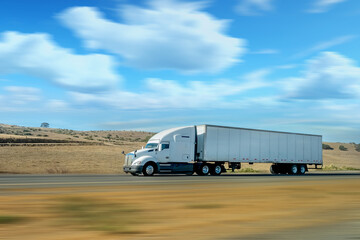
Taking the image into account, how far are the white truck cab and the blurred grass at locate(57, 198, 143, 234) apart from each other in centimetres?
1999

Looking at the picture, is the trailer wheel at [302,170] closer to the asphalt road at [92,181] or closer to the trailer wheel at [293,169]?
the trailer wheel at [293,169]

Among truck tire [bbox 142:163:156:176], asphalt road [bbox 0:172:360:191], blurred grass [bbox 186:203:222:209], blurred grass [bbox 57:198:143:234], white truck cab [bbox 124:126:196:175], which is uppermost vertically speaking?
white truck cab [bbox 124:126:196:175]

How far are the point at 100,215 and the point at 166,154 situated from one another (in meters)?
23.7

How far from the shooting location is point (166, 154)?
3153 centimetres

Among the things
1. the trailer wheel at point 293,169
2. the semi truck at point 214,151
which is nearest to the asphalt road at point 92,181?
the semi truck at point 214,151

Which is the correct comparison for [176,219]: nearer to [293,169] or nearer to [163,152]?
[163,152]

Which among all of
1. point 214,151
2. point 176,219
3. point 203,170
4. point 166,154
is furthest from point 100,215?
point 214,151

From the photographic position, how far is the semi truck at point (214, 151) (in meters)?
31.0

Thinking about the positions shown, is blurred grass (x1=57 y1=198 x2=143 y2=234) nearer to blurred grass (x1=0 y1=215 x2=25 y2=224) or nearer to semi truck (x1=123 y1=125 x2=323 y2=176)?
blurred grass (x1=0 y1=215 x2=25 y2=224)

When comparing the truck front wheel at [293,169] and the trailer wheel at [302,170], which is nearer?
the truck front wheel at [293,169]

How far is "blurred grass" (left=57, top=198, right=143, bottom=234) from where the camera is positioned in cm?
668

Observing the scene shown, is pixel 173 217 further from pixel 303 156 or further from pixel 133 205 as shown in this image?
pixel 303 156

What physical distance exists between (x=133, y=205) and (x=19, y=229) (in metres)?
3.47

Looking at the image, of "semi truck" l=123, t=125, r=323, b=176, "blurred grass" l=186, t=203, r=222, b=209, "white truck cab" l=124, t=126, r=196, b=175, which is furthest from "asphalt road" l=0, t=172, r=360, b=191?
"blurred grass" l=186, t=203, r=222, b=209
